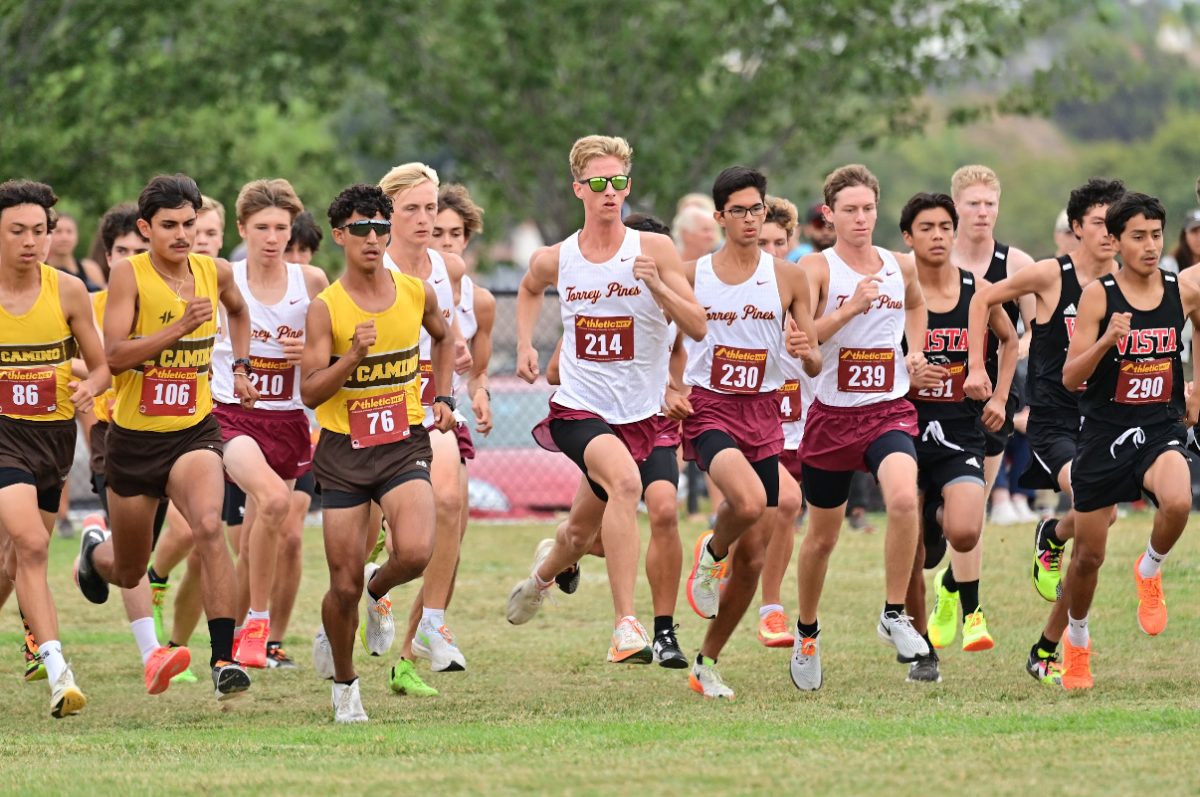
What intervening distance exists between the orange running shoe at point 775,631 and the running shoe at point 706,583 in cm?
44

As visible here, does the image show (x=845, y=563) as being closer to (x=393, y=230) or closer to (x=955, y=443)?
(x=955, y=443)

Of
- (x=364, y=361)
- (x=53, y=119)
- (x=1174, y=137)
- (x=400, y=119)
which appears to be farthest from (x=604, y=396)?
(x=1174, y=137)

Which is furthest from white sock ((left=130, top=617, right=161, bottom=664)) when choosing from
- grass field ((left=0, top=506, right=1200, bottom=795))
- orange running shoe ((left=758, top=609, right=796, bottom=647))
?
orange running shoe ((left=758, top=609, right=796, bottom=647))

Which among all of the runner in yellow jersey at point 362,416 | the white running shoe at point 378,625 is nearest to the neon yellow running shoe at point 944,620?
the white running shoe at point 378,625

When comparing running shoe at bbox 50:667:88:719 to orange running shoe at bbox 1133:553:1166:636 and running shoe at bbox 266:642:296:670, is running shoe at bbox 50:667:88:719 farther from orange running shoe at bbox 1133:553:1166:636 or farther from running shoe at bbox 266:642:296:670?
orange running shoe at bbox 1133:553:1166:636

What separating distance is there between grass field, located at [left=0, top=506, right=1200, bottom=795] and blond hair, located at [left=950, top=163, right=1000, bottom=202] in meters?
2.40

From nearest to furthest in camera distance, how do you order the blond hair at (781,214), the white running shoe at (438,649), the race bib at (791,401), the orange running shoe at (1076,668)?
1. the orange running shoe at (1076,668)
2. the white running shoe at (438,649)
3. the race bib at (791,401)
4. the blond hair at (781,214)

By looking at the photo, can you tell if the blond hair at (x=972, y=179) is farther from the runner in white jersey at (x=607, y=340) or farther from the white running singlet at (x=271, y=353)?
the white running singlet at (x=271, y=353)

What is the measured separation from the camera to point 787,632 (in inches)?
405

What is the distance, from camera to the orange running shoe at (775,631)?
10.2 m

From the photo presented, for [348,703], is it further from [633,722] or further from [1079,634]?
[1079,634]

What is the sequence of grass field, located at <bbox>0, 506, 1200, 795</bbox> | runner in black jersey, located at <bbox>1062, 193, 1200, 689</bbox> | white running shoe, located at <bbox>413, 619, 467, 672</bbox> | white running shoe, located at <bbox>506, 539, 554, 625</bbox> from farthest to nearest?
white running shoe, located at <bbox>506, 539, 554, 625</bbox>
white running shoe, located at <bbox>413, 619, 467, 672</bbox>
runner in black jersey, located at <bbox>1062, 193, 1200, 689</bbox>
grass field, located at <bbox>0, 506, 1200, 795</bbox>

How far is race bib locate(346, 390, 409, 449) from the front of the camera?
818cm

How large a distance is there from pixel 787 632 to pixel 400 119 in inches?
572
